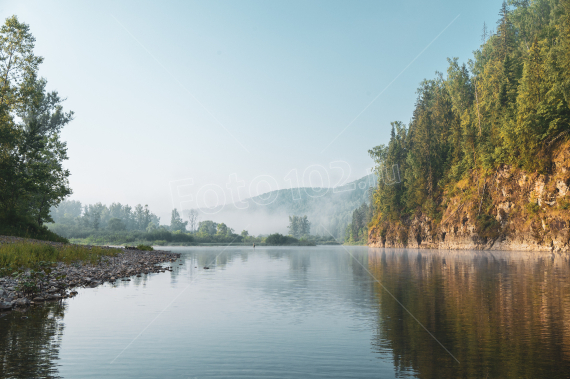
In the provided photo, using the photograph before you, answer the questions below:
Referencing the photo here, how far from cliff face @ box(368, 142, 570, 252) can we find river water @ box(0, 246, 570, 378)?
58.7 meters

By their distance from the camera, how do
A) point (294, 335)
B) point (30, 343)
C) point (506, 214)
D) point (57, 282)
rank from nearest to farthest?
point (30, 343), point (294, 335), point (57, 282), point (506, 214)

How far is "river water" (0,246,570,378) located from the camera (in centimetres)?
958

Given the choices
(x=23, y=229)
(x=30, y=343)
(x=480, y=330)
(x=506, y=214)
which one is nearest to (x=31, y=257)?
(x=30, y=343)

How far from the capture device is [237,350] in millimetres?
11328

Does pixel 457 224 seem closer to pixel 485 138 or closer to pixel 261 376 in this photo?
pixel 485 138

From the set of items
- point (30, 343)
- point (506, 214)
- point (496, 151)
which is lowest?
point (30, 343)

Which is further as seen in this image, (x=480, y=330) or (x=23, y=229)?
(x=23, y=229)

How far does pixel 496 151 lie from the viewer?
88.0 m

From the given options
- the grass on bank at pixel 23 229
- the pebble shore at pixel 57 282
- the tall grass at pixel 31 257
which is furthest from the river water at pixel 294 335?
the grass on bank at pixel 23 229

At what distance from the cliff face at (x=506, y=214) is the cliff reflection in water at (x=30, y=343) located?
77.8 m

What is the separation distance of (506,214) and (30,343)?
9385 cm

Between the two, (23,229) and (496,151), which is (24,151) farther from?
(496,151)

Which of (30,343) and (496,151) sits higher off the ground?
(496,151)

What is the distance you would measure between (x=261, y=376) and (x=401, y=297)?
13.7m
